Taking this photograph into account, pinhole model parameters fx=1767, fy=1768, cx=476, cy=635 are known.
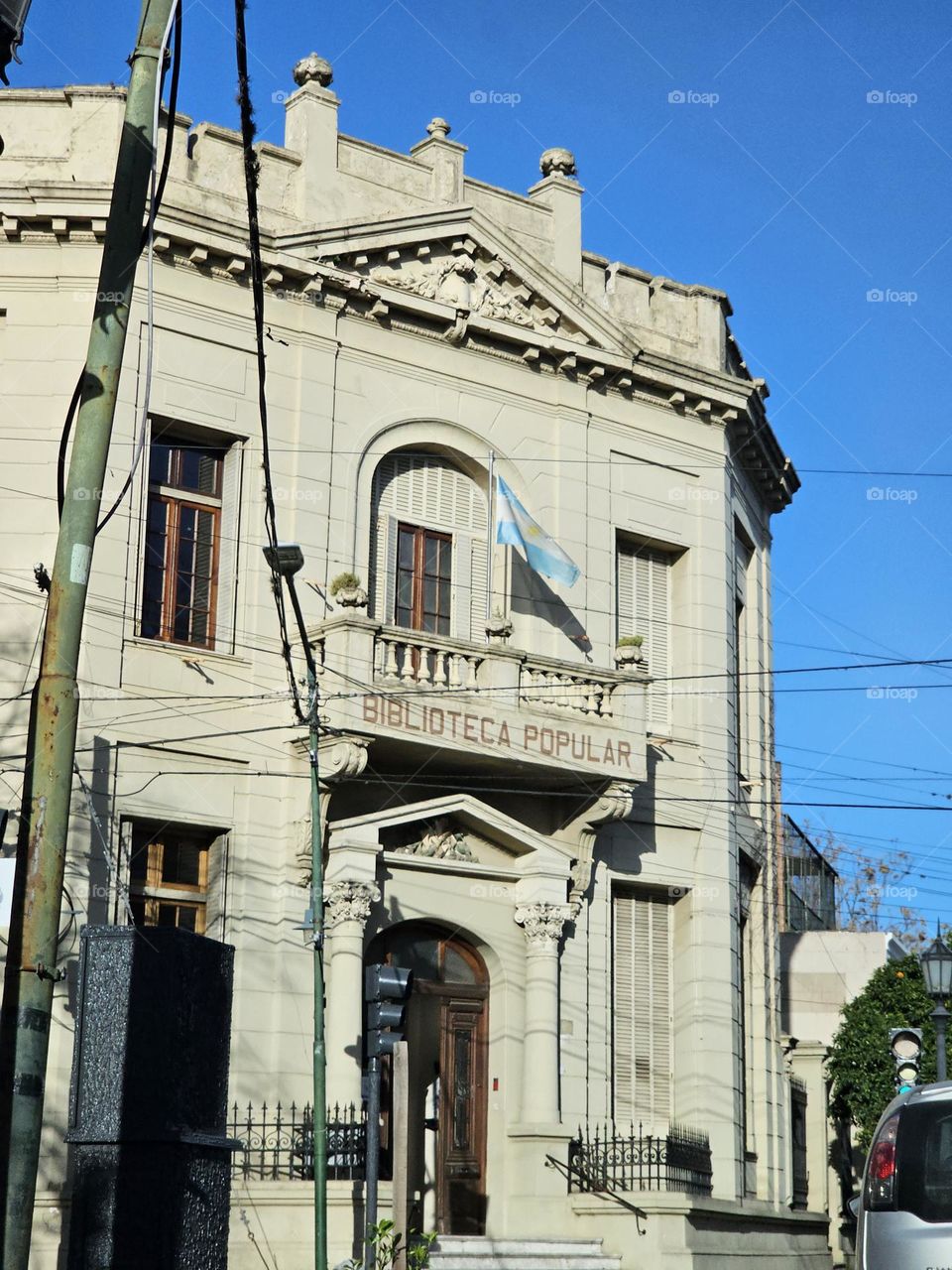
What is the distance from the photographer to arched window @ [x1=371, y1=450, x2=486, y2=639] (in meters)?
22.9

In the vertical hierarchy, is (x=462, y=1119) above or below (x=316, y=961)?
below

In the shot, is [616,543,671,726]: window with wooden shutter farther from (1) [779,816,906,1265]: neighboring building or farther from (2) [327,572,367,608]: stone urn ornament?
(1) [779,816,906,1265]: neighboring building

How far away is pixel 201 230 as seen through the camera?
2114cm

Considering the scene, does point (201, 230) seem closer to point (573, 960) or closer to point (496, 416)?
point (496, 416)

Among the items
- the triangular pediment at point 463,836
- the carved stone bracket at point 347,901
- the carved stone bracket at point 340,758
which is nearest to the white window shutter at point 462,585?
the triangular pediment at point 463,836

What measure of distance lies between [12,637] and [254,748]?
122 inches

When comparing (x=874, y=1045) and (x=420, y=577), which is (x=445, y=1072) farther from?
(x=874, y=1045)

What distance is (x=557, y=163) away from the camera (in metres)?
25.6

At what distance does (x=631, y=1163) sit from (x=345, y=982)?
163 inches

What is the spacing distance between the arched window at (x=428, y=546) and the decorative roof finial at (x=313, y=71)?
492 cm

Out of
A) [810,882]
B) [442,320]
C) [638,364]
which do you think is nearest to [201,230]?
[442,320]

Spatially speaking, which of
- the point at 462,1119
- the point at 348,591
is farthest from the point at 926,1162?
the point at 462,1119

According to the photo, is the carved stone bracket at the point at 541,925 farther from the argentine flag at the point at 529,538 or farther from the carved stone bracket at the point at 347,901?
the argentine flag at the point at 529,538

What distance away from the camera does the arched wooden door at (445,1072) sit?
69.9ft
